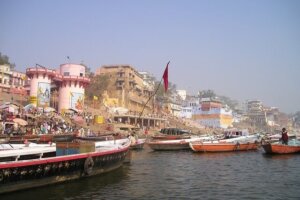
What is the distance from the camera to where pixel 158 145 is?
119 ft

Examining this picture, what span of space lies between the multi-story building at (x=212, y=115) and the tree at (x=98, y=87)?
166 ft

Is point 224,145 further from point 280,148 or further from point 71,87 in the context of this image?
point 71,87

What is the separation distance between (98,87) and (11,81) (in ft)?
58.3

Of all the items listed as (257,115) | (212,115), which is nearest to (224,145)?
(212,115)

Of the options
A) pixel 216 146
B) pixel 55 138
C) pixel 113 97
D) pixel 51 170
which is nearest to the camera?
pixel 51 170

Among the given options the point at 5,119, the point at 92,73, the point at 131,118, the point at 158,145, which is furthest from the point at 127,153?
the point at 92,73

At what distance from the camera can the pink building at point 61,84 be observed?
5012cm

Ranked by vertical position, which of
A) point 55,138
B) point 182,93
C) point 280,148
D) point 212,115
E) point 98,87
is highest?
point 182,93

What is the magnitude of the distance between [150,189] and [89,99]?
2342 inches

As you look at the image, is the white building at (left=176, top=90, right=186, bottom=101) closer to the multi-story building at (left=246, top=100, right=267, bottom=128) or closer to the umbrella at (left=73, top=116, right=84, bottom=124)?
the multi-story building at (left=246, top=100, right=267, bottom=128)

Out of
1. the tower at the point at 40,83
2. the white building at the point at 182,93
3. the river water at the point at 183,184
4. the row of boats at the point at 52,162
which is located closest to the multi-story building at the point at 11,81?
the tower at the point at 40,83

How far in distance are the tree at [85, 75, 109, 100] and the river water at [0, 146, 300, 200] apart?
5078cm

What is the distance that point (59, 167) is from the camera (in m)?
15.8

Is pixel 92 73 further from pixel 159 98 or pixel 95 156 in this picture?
pixel 95 156
